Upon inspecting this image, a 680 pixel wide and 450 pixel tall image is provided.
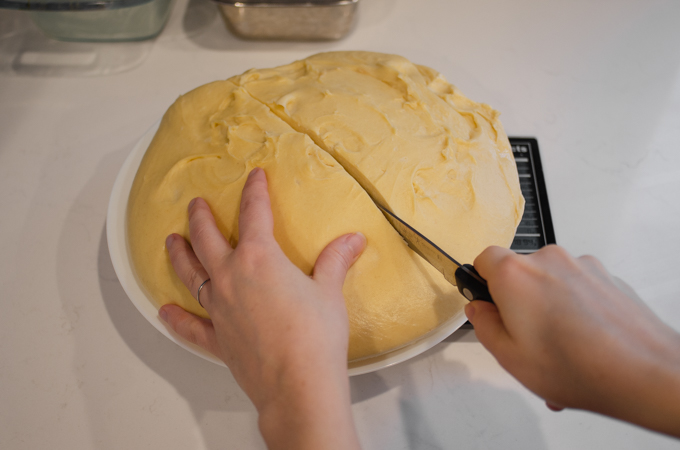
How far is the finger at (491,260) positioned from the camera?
2.68 feet

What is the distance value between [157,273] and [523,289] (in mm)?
990

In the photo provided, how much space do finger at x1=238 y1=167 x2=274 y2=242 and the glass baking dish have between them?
130 centimetres

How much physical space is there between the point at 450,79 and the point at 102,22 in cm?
178

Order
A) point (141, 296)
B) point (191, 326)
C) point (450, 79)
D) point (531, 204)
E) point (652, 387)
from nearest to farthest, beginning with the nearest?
point (652, 387)
point (191, 326)
point (141, 296)
point (531, 204)
point (450, 79)

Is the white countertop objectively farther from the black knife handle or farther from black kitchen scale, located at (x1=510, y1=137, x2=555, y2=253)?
the black knife handle

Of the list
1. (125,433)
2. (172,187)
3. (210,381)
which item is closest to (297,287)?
(172,187)

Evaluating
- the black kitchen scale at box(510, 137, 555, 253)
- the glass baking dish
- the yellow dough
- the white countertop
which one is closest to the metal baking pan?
the white countertop

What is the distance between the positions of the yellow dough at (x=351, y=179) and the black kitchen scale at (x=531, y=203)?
0.29 metres

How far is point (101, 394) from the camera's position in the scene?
4.48 ft

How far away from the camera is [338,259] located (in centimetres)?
102

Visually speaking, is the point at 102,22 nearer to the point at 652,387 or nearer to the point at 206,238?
the point at 206,238

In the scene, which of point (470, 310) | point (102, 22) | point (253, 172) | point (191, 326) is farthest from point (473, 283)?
point (102, 22)

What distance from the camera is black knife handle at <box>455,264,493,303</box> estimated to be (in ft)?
2.83

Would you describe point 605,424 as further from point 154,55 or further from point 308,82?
point 154,55
